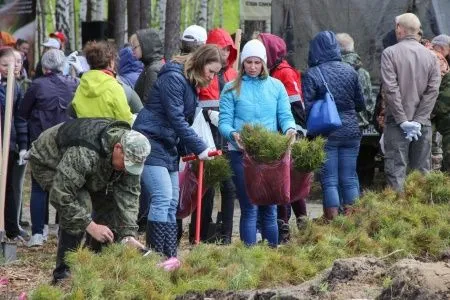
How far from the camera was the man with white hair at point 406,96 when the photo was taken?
509 inches

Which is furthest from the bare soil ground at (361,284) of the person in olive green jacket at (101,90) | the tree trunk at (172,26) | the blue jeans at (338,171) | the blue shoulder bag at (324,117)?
the tree trunk at (172,26)

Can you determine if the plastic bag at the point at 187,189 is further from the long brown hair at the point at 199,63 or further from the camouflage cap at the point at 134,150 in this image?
the camouflage cap at the point at 134,150

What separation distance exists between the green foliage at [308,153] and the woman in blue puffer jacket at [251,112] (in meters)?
0.19

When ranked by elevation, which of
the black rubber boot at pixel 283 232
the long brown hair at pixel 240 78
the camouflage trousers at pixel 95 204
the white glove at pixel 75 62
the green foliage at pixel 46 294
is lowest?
the black rubber boot at pixel 283 232

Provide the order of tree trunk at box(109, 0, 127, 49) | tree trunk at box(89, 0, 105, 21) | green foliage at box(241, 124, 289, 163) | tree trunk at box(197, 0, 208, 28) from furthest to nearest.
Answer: tree trunk at box(197, 0, 208, 28) → tree trunk at box(89, 0, 105, 21) → tree trunk at box(109, 0, 127, 49) → green foliage at box(241, 124, 289, 163)

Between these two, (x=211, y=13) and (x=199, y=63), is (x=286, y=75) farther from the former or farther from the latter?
(x=211, y=13)

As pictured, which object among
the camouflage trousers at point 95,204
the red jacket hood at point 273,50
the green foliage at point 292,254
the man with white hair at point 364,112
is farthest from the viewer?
the man with white hair at point 364,112

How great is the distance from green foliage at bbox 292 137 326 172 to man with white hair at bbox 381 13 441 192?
77.9 inches

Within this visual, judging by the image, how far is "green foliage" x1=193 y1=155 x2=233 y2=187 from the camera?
11516mm

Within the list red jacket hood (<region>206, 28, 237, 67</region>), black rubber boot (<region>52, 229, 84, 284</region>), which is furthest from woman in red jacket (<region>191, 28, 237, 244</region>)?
black rubber boot (<region>52, 229, 84, 284</region>)

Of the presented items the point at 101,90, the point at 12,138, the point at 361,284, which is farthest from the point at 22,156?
the point at 361,284

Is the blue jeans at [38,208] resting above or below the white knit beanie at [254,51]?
below

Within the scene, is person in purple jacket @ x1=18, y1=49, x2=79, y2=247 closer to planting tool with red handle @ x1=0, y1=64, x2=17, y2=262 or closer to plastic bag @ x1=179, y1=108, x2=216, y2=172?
planting tool with red handle @ x1=0, y1=64, x2=17, y2=262

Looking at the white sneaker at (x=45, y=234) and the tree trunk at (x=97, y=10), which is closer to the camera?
the white sneaker at (x=45, y=234)
